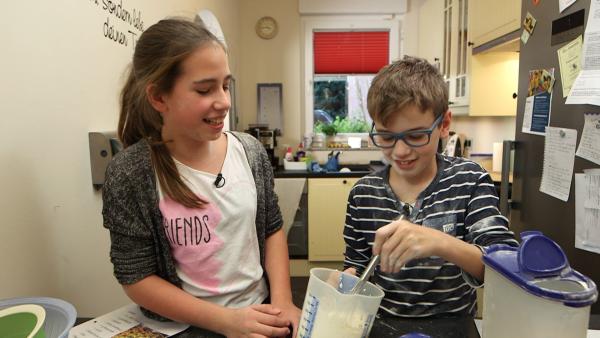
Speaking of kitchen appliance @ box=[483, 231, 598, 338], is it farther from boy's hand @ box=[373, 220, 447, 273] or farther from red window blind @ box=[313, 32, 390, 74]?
red window blind @ box=[313, 32, 390, 74]

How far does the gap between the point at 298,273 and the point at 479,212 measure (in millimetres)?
2617

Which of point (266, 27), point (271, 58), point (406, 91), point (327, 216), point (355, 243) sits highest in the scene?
point (266, 27)

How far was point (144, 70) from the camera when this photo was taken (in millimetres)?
868

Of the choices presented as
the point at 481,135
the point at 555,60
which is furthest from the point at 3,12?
the point at 481,135

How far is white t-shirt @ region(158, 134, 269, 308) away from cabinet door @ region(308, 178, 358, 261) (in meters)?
2.24

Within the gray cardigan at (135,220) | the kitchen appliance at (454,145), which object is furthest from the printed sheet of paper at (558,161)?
the kitchen appliance at (454,145)

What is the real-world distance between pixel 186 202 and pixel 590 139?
119 cm

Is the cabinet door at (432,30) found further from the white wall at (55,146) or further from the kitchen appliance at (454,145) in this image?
the white wall at (55,146)

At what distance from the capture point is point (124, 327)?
2.52 feet

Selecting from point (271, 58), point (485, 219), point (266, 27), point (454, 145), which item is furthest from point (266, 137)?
point (485, 219)

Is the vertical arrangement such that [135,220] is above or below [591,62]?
below

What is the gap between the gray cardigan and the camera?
31.2 inches

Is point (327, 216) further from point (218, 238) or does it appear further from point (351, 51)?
point (218, 238)

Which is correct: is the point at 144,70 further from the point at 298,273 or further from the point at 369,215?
the point at 298,273
